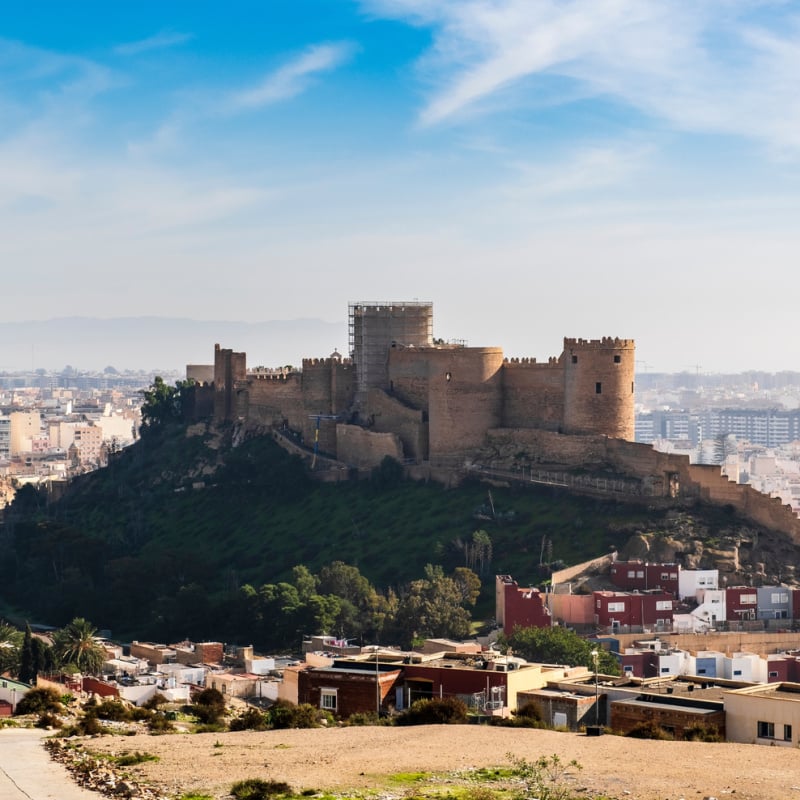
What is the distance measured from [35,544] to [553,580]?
836 inches

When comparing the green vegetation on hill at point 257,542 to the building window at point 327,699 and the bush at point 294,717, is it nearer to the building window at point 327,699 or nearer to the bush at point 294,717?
the building window at point 327,699

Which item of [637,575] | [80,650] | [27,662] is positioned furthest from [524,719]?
[27,662]

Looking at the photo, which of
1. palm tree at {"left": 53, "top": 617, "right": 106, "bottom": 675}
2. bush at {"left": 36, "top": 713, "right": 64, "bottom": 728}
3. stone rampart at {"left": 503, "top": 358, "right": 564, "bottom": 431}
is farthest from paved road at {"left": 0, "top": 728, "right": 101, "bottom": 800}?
stone rampart at {"left": 503, "top": 358, "right": 564, "bottom": 431}

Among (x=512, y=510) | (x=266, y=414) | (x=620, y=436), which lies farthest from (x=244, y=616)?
(x=266, y=414)

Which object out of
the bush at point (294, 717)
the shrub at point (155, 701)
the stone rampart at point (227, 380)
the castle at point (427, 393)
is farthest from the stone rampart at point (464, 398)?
the bush at point (294, 717)

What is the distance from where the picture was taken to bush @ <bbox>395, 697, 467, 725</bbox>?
93.3 ft

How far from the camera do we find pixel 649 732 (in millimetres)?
26953

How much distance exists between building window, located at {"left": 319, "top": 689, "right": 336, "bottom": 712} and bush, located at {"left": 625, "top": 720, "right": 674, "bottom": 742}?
223 inches

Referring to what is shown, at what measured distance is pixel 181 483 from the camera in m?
63.6

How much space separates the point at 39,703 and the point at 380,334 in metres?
27.4

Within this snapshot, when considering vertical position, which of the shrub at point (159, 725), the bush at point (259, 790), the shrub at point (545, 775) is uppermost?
the shrub at point (545, 775)

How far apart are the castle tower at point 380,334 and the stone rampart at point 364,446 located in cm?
143

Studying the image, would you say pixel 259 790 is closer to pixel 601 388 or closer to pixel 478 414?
pixel 601 388

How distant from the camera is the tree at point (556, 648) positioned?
3953 cm
